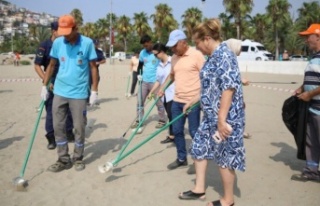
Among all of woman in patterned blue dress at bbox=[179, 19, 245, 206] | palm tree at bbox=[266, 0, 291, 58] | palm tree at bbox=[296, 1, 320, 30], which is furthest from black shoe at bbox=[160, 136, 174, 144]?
palm tree at bbox=[296, 1, 320, 30]

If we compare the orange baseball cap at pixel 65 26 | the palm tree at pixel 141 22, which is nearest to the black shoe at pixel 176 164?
the orange baseball cap at pixel 65 26

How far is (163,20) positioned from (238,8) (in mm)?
20334

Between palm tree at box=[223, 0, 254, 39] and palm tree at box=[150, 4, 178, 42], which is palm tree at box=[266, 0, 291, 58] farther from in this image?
palm tree at box=[150, 4, 178, 42]

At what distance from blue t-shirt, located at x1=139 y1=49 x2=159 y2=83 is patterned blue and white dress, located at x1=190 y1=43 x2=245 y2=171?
4.03m

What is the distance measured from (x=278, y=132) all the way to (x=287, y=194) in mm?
3159

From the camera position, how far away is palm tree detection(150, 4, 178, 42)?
200ft

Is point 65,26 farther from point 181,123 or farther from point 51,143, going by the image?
point 51,143

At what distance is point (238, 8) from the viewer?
145ft

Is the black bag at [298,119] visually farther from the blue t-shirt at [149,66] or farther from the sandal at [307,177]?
the blue t-shirt at [149,66]

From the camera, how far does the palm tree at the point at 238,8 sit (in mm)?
43812

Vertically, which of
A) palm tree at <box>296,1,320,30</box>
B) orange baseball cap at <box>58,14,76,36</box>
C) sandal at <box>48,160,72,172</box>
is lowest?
sandal at <box>48,160,72,172</box>

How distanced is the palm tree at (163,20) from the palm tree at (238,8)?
16773mm

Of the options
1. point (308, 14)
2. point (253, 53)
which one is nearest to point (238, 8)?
point (253, 53)

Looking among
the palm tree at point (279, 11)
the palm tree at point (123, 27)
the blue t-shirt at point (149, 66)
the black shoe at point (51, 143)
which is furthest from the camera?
the palm tree at point (123, 27)
